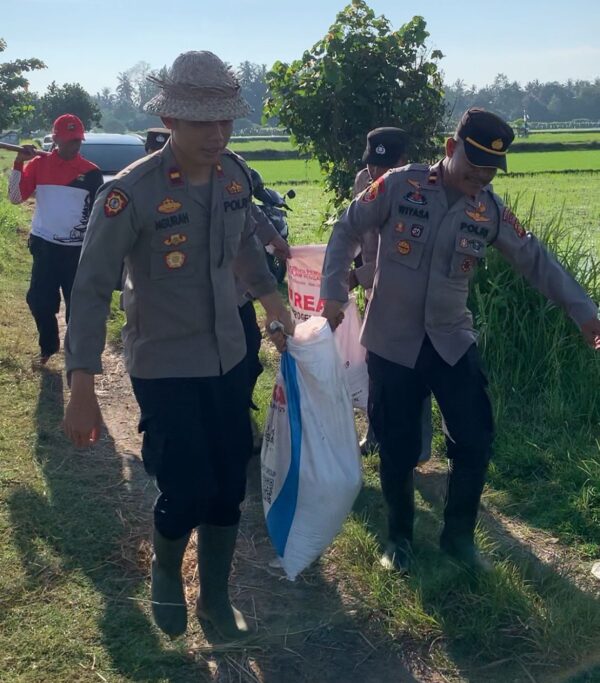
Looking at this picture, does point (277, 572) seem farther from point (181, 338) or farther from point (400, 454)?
point (181, 338)

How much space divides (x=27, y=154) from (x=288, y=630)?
443 cm

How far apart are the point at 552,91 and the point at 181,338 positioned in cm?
14431

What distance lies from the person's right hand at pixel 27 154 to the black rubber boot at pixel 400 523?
4.02 m

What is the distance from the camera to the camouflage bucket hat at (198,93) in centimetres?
290

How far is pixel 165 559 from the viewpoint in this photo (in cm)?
333

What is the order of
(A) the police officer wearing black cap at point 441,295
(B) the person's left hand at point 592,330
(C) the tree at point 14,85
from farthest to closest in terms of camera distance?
(C) the tree at point 14,85, (B) the person's left hand at point 592,330, (A) the police officer wearing black cap at point 441,295

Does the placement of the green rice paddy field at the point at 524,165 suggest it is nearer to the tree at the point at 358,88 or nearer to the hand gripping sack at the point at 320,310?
the tree at the point at 358,88

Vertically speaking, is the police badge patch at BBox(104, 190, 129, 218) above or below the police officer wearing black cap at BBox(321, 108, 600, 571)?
above

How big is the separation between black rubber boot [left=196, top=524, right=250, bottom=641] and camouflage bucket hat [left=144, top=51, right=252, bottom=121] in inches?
57.7

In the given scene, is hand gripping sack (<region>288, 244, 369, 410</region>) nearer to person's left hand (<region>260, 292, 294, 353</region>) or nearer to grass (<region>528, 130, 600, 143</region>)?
person's left hand (<region>260, 292, 294, 353</region>)

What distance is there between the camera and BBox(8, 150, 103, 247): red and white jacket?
21.5 ft

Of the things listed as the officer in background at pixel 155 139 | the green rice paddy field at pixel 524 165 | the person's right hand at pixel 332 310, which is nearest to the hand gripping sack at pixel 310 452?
the person's right hand at pixel 332 310

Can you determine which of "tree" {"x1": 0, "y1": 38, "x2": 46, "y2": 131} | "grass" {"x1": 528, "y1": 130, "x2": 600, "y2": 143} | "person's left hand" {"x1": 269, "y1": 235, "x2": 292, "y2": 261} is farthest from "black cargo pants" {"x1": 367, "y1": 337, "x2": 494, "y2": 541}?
"grass" {"x1": 528, "y1": 130, "x2": 600, "y2": 143}

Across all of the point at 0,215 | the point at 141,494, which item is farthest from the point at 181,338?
the point at 0,215
